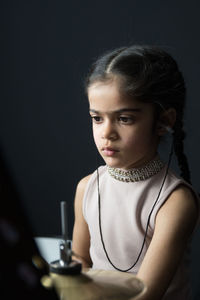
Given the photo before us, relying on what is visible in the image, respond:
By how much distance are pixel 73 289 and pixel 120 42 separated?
1.27 m

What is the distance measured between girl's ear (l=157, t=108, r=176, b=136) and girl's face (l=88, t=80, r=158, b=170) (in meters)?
0.03

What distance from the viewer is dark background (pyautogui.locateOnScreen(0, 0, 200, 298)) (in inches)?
59.7

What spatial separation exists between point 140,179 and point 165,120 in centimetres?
14

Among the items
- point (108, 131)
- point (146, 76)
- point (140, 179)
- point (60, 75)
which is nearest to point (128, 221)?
point (140, 179)

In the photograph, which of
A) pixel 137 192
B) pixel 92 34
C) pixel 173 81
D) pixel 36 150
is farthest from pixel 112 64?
pixel 36 150

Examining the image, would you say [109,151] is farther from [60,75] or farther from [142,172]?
[60,75]

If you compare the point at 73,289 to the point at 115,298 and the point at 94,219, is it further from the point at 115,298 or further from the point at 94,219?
the point at 94,219

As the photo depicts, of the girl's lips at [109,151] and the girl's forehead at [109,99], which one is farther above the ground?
the girl's forehead at [109,99]

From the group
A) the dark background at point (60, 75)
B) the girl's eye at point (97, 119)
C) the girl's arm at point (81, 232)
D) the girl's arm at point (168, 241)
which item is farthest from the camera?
the dark background at point (60, 75)

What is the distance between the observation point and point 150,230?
3.23 feet

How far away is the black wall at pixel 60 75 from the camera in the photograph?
4.98 feet

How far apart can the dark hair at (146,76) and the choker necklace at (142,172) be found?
0.08 metres

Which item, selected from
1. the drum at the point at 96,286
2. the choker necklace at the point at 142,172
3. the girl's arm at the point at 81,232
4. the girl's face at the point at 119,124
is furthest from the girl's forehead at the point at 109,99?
the drum at the point at 96,286

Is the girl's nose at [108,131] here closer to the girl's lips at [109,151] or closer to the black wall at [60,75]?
the girl's lips at [109,151]
